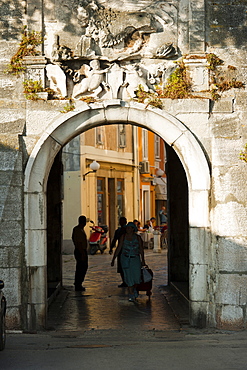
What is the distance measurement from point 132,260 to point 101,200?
56.5ft

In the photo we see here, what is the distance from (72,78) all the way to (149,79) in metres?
1.12

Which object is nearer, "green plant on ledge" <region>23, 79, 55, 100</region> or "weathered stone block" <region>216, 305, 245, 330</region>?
"weathered stone block" <region>216, 305, 245, 330</region>

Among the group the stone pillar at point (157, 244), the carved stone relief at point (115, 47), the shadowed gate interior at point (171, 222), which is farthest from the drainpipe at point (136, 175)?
the carved stone relief at point (115, 47)

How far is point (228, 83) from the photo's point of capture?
33.4ft

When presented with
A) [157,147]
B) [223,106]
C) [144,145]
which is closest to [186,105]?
[223,106]

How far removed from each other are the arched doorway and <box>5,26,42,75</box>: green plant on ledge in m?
0.94

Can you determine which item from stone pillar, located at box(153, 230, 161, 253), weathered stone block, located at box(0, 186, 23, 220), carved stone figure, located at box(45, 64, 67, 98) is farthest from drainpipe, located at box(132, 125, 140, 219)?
weathered stone block, located at box(0, 186, 23, 220)

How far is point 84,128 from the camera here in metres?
10.3

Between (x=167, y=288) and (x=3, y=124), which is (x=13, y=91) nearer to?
(x=3, y=124)

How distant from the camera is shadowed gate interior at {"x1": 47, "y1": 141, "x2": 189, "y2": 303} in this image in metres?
15.1

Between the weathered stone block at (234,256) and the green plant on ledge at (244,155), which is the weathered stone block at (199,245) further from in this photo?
the green plant on ledge at (244,155)

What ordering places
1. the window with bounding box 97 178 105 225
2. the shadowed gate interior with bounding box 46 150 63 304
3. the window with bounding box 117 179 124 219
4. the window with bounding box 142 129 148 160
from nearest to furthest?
the shadowed gate interior with bounding box 46 150 63 304 → the window with bounding box 97 178 105 225 → the window with bounding box 117 179 124 219 → the window with bounding box 142 129 148 160

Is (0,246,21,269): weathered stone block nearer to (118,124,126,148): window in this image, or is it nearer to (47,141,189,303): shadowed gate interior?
(47,141,189,303): shadowed gate interior

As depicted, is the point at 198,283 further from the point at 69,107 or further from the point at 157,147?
the point at 157,147
